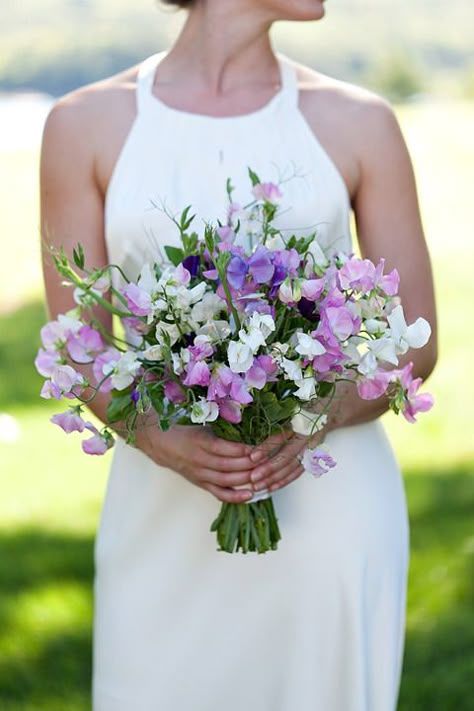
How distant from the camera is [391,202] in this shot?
2.96m

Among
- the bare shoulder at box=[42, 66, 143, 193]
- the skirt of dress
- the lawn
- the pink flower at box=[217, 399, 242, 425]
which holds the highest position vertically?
the bare shoulder at box=[42, 66, 143, 193]

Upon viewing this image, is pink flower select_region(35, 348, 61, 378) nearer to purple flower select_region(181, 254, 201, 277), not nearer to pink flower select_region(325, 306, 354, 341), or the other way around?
purple flower select_region(181, 254, 201, 277)

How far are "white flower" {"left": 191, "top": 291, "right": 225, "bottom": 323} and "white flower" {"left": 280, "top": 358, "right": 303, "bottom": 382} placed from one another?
159 millimetres

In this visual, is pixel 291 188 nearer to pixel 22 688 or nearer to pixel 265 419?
pixel 265 419

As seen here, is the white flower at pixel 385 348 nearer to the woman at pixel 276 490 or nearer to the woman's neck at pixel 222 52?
the woman at pixel 276 490

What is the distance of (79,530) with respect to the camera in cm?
581

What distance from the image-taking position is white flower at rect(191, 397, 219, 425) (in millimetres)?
2273

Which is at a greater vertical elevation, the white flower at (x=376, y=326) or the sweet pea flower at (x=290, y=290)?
the sweet pea flower at (x=290, y=290)

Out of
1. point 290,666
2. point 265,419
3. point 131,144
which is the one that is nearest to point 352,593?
point 290,666

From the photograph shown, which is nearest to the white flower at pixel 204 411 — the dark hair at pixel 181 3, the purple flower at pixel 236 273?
the purple flower at pixel 236 273

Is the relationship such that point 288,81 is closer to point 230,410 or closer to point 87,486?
point 230,410

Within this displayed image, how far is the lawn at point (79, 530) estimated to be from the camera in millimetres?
4434

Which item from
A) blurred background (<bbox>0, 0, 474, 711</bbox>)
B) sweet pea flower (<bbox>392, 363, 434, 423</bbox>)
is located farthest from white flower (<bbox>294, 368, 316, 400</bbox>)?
blurred background (<bbox>0, 0, 474, 711</bbox>)

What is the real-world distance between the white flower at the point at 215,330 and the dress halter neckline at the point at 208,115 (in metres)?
0.97
